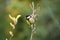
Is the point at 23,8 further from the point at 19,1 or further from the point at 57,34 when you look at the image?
the point at 57,34

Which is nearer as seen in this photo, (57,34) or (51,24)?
(57,34)

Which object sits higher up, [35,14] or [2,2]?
[2,2]

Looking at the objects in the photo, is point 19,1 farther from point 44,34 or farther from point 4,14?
point 44,34

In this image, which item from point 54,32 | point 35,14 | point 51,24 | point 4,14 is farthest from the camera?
point 4,14

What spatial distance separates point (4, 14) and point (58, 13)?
20.1 inches

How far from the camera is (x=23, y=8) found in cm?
201

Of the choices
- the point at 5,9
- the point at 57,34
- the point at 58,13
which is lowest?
the point at 57,34

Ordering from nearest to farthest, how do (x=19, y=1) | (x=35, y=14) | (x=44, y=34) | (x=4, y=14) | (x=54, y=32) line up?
(x=35, y=14) → (x=54, y=32) → (x=44, y=34) → (x=4, y=14) → (x=19, y=1)

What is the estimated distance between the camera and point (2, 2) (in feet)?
7.57

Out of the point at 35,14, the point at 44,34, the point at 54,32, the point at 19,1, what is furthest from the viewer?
the point at 19,1

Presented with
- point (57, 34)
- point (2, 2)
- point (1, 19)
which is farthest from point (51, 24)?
point (2, 2)

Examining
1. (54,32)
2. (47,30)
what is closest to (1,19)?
(47,30)

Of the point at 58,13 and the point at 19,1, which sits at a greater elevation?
the point at 19,1

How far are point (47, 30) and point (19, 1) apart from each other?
49 centimetres
